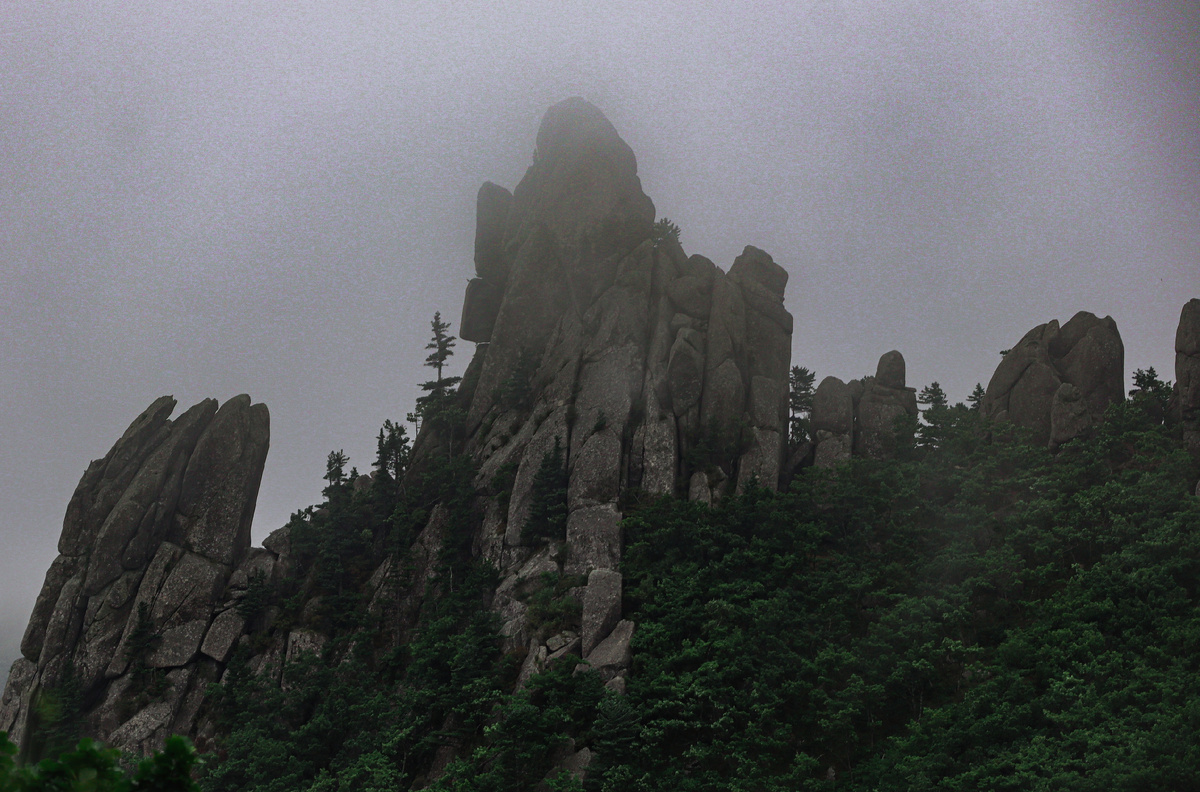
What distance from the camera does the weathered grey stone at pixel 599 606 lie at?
39000 mm

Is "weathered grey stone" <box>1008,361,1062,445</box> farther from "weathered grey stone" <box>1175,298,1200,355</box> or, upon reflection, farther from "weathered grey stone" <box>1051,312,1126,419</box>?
"weathered grey stone" <box>1175,298,1200,355</box>

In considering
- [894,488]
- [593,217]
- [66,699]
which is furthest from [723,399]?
[66,699]

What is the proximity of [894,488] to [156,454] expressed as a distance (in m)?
48.4

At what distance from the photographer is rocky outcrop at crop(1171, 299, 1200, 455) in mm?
42844

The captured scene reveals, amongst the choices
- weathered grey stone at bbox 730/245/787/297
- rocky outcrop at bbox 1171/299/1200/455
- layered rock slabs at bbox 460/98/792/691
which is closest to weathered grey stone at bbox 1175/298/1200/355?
rocky outcrop at bbox 1171/299/1200/455

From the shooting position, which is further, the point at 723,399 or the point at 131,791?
the point at 723,399

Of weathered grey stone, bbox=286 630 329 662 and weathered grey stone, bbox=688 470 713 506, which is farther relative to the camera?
weathered grey stone, bbox=688 470 713 506

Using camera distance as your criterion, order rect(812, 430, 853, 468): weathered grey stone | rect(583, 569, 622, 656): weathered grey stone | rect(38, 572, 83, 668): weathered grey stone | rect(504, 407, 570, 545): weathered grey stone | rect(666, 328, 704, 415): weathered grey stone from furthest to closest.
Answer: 1. rect(666, 328, 704, 415): weathered grey stone
2. rect(812, 430, 853, 468): weathered grey stone
3. rect(504, 407, 570, 545): weathered grey stone
4. rect(38, 572, 83, 668): weathered grey stone
5. rect(583, 569, 622, 656): weathered grey stone

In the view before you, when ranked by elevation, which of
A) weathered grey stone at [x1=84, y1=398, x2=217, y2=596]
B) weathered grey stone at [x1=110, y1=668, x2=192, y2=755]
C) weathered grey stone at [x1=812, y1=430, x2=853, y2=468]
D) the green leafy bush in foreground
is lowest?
weathered grey stone at [x1=110, y1=668, x2=192, y2=755]

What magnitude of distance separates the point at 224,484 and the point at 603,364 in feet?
89.8

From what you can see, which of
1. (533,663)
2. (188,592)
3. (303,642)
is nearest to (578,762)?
(533,663)

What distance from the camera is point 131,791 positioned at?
408 inches

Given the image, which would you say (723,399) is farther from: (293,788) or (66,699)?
(66,699)

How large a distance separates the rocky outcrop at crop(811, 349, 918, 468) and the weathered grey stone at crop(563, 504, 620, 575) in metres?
14.4
